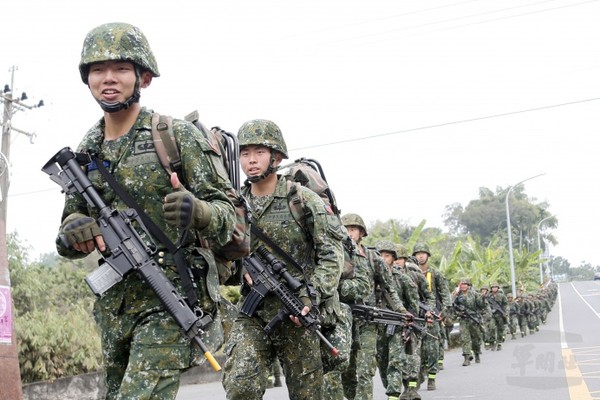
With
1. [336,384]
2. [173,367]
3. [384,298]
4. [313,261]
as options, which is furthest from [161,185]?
[384,298]

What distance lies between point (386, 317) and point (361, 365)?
166 cm

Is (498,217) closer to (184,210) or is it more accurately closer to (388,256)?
(388,256)

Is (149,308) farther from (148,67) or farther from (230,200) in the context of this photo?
(148,67)

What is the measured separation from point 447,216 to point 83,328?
120 meters

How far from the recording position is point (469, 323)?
73.9 ft

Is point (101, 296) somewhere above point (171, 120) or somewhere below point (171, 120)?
below

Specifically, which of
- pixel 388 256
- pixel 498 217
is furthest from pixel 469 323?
pixel 498 217

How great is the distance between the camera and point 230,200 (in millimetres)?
4410

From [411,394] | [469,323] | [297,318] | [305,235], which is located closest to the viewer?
[297,318]

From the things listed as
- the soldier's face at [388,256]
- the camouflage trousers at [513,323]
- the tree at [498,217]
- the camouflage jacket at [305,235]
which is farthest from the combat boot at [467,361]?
the tree at [498,217]

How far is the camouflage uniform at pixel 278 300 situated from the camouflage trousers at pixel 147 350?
2.23 metres

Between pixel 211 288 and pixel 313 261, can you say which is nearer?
pixel 211 288

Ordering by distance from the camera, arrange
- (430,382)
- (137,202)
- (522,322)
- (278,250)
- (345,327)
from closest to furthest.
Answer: (137,202) < (278,250) < (345,327) < (430,382) < (522,322)

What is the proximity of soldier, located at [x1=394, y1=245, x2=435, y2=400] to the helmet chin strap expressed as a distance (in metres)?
8.01
